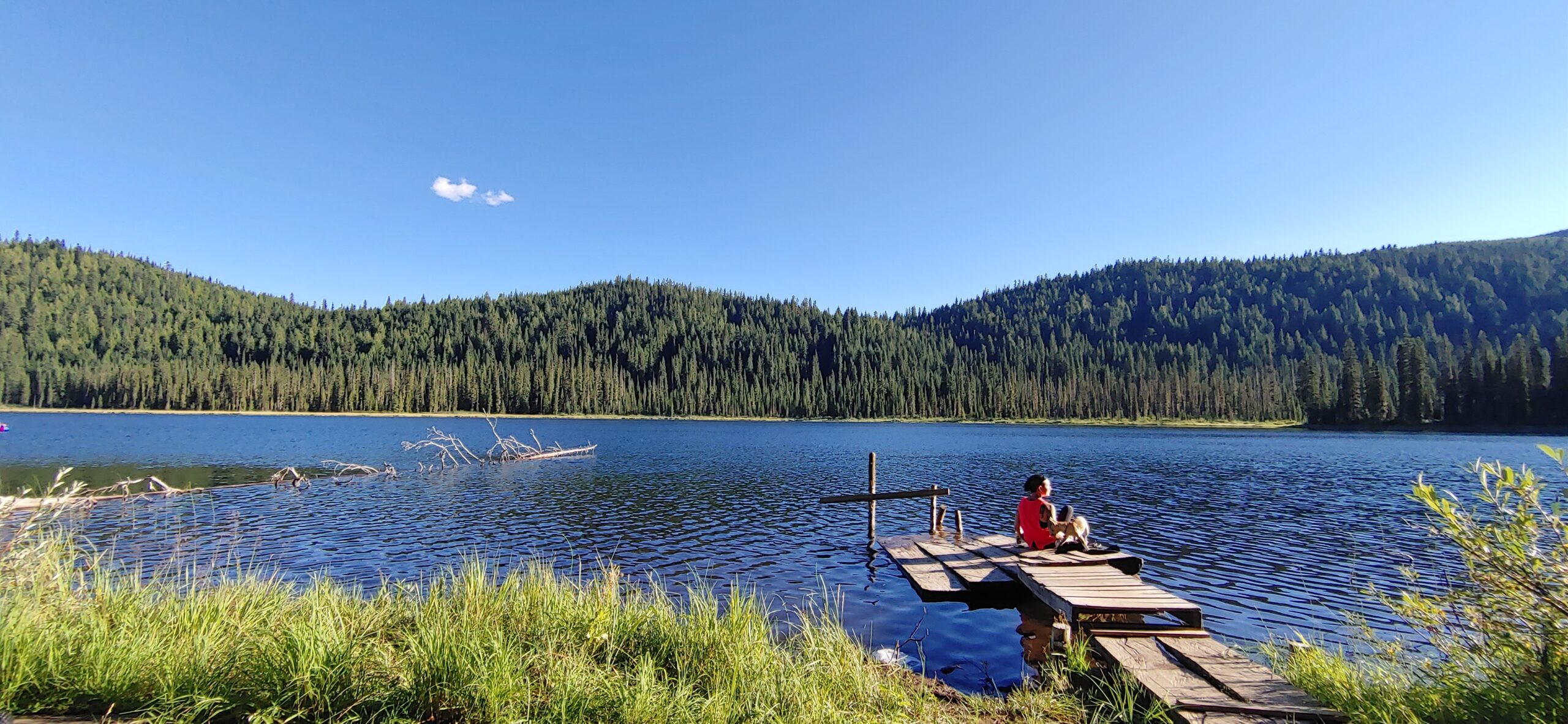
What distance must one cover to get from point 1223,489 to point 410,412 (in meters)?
168

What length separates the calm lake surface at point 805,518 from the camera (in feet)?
55.8

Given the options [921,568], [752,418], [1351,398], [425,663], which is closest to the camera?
[425,663]

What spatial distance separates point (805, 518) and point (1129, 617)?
57.5 ft

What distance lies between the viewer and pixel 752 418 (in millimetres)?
185000

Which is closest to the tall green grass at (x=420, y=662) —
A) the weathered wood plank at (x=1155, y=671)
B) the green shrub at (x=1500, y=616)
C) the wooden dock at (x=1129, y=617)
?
the weathered wood plank at (x=1155, y=671)

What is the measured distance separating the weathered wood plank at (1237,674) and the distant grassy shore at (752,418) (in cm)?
14990

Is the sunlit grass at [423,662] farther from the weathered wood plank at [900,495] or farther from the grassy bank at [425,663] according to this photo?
the weathered wood plank at [900,495]

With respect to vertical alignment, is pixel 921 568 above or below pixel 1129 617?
below

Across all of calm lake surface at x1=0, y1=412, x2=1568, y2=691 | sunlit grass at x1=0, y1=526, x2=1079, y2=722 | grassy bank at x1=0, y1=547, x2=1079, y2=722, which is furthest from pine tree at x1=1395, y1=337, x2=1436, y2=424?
grassy bank at x1=0, y1=547, x2=1079, y2=722

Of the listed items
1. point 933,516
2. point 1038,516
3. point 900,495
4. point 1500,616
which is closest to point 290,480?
point 900,495

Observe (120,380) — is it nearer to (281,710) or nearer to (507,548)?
(507,548)

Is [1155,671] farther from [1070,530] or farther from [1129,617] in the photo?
[1070,530]

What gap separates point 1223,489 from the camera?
40.2m

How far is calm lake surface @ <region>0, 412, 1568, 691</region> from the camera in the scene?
670 inches
